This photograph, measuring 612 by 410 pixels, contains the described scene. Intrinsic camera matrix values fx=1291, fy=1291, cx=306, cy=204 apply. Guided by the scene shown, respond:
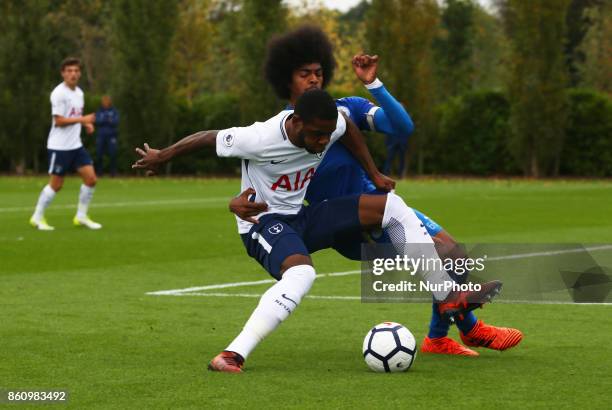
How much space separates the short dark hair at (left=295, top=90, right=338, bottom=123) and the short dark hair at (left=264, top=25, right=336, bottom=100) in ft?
3.89

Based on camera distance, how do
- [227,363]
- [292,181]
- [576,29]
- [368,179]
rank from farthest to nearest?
[576,29]
[368,179]
[292,181]
[227,363]

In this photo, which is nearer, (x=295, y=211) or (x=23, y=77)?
(x=295, y=211)

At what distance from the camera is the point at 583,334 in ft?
28.6

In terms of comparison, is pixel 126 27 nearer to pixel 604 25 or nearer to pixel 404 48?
pixel 404 48

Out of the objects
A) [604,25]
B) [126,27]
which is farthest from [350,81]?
[126,27]

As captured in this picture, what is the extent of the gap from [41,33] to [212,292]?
104ft

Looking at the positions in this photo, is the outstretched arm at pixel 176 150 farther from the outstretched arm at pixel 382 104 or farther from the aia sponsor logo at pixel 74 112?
the aia sponsor logo at pixel 74 112

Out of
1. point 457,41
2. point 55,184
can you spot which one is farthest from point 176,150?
point 457,41

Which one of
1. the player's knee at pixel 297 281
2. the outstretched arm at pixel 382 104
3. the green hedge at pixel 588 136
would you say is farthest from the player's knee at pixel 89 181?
the green hedge at pixel 588 136

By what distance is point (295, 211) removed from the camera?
772 centimetres

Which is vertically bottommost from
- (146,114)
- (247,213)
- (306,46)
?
(146,114)

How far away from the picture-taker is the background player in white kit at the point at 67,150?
18.5 metres

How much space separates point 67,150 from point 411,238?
38.5 feet

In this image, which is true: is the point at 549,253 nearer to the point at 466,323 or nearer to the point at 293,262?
the point at 466,323
